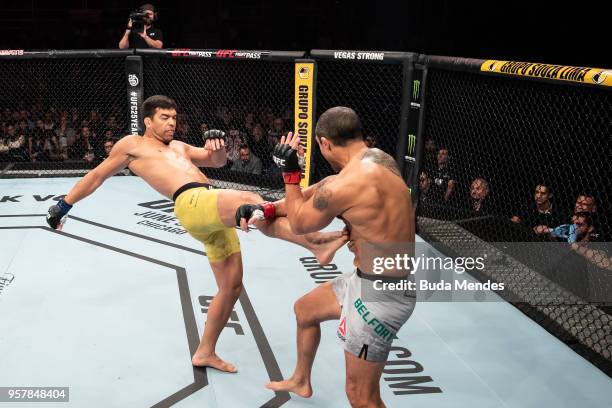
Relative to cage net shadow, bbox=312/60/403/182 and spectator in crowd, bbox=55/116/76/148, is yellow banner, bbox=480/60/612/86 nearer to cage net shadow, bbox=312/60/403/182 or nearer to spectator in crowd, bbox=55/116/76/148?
cage net shadow, bbox=312/60/403/182

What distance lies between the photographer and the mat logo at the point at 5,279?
429 centimetres

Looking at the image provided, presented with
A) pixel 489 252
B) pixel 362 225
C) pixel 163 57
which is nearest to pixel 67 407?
pixel 362 225

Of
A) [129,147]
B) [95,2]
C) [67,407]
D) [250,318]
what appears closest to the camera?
[67,407]

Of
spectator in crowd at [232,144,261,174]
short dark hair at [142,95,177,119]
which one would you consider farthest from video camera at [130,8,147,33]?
short dark hair at [142,95,177,119]

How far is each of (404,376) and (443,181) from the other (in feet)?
11.2

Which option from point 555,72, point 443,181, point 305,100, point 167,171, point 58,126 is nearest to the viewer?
point 167,171

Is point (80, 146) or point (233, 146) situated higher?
point (233, 146)

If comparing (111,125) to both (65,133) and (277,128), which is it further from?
(277,128)

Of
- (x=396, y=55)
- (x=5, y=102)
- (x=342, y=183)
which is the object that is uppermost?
(x=396, y=55)

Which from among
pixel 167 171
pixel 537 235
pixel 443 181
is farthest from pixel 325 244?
pixel 443 181

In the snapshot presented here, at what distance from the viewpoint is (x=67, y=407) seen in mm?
2965

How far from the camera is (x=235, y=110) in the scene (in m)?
8.04

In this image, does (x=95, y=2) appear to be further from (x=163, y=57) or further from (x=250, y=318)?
(x=250, y=318)

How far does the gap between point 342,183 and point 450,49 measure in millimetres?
7377
